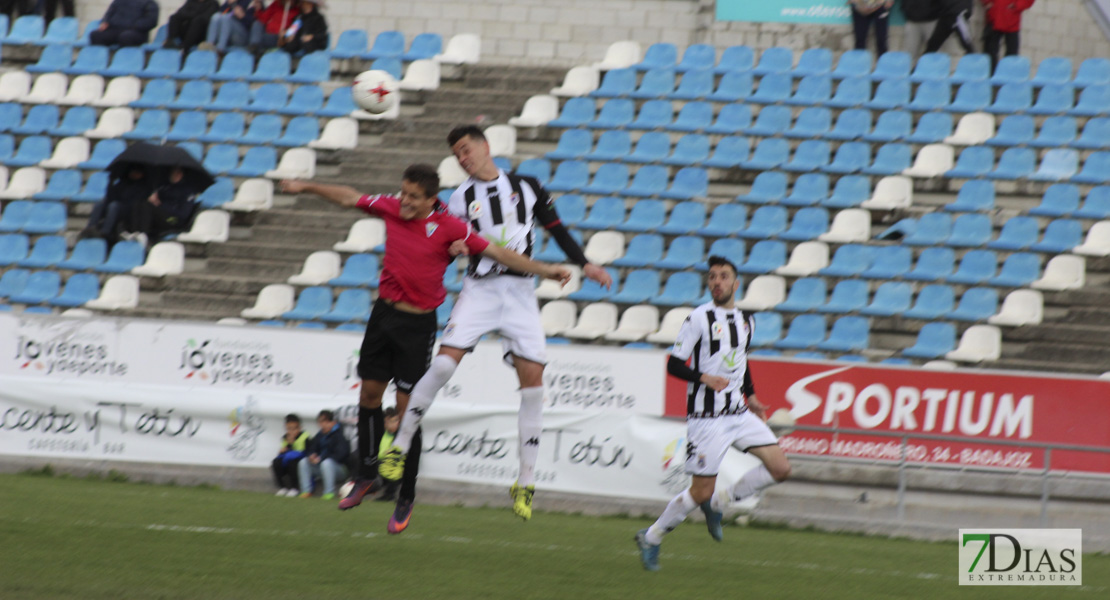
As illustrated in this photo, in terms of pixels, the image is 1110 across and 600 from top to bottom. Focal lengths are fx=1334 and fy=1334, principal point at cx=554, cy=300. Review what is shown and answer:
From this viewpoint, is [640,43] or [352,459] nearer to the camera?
[352,459]

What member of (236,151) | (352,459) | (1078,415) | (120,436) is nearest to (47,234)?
(236,151)

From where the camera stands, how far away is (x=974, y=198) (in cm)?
1567

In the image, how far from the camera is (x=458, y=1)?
1945 cm

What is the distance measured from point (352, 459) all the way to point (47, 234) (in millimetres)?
6495

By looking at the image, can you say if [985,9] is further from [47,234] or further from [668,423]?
[47,234]

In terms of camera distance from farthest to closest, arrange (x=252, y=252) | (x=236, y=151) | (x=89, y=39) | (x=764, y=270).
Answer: (x=89, y=39) → (x=236, y=151) → (x=252, y=252) → (x=764, y=270)

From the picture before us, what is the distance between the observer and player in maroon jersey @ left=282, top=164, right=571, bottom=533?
7.19 metres

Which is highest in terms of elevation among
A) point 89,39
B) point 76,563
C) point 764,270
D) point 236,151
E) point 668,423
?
point 89,39

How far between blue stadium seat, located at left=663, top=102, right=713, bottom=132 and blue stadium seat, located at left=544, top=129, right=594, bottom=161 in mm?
664

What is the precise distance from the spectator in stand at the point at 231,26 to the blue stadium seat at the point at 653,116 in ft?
19.0

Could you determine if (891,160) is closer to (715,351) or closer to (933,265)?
(933,265)

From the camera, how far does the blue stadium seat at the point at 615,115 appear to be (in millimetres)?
17047

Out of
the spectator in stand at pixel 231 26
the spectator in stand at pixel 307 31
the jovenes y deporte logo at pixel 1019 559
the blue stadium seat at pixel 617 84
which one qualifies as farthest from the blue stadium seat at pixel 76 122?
the jovenes y deporte logo at pixel 1019 559

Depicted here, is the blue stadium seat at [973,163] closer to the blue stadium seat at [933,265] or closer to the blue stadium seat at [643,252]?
the blue stadium seat at [933,265]
